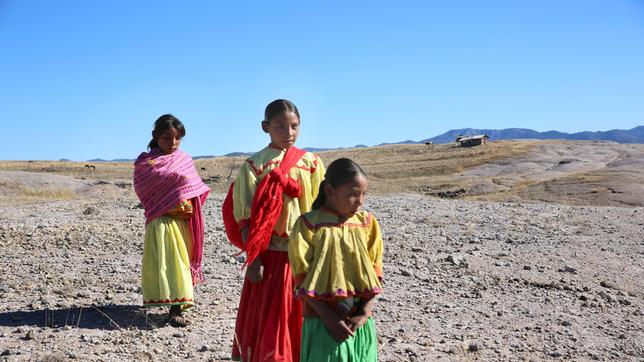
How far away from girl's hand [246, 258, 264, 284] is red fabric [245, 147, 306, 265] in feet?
0.09

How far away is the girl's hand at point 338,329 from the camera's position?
293 centimetres

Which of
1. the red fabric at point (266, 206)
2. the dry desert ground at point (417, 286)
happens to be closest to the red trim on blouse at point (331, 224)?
the red fabric at point (266, 206)

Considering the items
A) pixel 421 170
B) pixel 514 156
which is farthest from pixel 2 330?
pixel 514 156

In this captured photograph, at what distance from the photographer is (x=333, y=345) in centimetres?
295

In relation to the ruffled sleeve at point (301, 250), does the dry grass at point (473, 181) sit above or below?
below

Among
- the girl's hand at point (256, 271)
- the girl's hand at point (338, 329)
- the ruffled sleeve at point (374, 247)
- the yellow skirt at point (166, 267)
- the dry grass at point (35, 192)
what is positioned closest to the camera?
the girl's hand at point (338, 329)

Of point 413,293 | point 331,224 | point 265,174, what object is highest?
point 265,174

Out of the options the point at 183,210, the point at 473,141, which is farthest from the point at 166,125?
the point at 473,141

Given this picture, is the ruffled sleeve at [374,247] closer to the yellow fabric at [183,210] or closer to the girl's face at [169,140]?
the yellow fabric at [183,210]

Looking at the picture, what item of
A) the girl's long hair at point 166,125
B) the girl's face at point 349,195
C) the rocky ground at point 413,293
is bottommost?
the rocky ground at point 413,293

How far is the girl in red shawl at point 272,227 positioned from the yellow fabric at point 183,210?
5.63 feet

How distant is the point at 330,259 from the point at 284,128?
104 cm

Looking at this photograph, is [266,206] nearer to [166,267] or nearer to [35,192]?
[166,267]

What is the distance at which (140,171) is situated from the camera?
5555 millimetres
